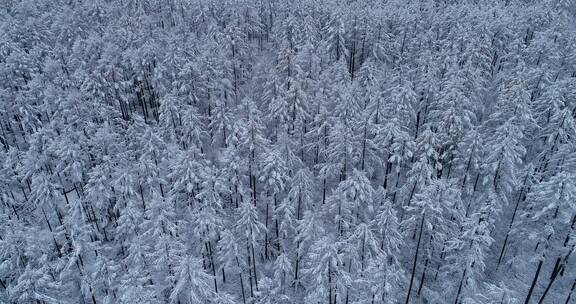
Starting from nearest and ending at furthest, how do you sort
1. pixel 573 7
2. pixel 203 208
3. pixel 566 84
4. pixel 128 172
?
pixel 203 208, pixel 128 172, pixel 566 84, pixel 573 7

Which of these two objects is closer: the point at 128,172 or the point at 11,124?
the point at 128,172

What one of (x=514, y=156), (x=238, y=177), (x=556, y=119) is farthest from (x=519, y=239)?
(x=238, y=177)

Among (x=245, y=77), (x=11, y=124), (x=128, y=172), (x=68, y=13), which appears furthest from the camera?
(x=68, y=13)

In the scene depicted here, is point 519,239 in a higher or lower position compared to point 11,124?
lower

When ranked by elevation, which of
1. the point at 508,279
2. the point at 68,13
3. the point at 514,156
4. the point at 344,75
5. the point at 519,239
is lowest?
the point at 508,279

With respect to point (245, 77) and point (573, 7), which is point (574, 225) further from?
point (573, 7)

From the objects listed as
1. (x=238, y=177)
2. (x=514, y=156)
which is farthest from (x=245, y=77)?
(x=514, y=156)
